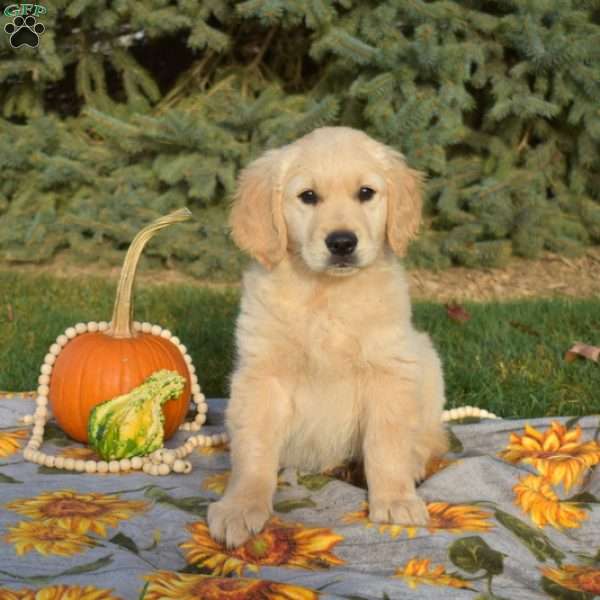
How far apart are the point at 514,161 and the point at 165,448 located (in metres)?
4.02

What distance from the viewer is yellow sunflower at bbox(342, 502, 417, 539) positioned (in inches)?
82.0

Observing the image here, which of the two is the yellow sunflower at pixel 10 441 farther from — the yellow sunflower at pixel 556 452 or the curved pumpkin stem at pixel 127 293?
the yellow sunflower at pixel 556 452

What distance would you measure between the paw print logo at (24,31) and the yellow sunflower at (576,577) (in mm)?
5071

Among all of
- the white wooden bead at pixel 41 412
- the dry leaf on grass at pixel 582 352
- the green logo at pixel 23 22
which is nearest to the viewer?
the white wooden bead at pixel 41 412

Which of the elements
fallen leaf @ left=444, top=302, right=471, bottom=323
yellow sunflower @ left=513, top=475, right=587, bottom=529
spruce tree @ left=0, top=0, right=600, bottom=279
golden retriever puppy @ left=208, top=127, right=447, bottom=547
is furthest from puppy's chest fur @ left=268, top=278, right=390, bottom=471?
spruce tree @ left=0, top=0, right=600, bottom=279

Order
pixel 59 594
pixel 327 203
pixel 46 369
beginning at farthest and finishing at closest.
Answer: pixel 46 369
pixel 327 203
pixel 59 594

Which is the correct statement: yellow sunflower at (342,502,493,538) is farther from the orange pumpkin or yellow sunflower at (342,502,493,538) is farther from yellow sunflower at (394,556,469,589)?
the orange pumpkin

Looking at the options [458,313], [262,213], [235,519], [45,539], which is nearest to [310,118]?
[458,313]

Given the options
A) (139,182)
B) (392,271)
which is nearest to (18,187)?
(139,182)

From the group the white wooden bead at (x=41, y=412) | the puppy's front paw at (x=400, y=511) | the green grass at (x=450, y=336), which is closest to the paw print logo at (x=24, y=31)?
the green grass at (x=450, y=336)

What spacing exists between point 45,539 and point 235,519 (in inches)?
18.0

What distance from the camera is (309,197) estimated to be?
8.31 ft

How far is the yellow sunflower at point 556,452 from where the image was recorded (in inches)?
99.0

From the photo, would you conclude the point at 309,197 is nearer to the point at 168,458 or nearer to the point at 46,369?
the point at 168,458
